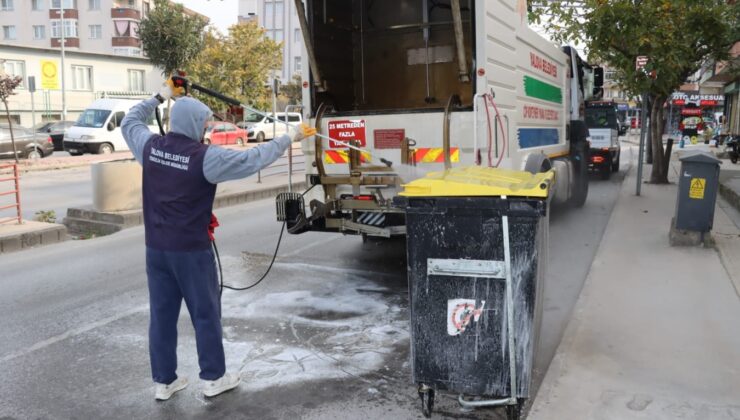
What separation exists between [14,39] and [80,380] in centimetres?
5745

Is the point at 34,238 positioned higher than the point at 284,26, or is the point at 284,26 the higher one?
the point at 284,26

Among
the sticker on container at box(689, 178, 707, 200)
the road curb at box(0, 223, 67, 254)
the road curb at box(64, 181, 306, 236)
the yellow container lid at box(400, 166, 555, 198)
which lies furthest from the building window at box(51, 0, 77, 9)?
the yellow container lid at box(400, 166, 555, 198)

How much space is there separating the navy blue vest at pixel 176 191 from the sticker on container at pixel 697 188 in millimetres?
6408

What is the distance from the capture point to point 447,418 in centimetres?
387

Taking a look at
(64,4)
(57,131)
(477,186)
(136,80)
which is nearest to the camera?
(477,186)

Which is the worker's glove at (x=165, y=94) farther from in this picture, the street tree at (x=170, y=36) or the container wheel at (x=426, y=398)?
the street tree at (x=170, y=36)

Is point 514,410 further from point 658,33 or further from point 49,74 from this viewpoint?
point 49,74

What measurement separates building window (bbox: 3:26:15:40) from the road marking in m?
56.0

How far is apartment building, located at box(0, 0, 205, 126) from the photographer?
3700cm

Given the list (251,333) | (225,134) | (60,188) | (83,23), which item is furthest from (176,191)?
(83,23)

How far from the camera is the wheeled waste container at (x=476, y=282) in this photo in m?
3.56

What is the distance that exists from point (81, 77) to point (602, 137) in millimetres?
33569

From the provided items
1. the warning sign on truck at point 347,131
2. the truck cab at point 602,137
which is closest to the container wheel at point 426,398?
the warning sign on truck at point 347,131

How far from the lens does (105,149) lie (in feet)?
84.9
